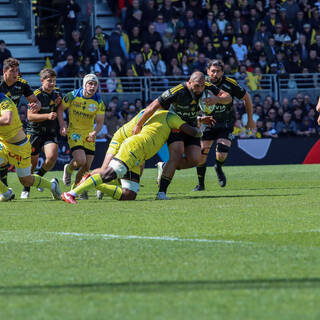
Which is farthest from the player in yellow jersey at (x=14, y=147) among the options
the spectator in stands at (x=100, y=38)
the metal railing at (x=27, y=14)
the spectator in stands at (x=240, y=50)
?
the metal railing at (x=27, y=14)

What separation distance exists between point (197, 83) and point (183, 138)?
103cm

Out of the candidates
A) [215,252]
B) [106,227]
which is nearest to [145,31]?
[106,227]

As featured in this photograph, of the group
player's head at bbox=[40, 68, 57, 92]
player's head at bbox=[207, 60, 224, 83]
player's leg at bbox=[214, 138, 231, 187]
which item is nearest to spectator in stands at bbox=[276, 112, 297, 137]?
player's leg at bbox=[214, 138, 231, 187]

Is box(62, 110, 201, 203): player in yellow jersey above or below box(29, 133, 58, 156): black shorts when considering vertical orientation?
above

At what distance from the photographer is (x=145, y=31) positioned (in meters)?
25.5

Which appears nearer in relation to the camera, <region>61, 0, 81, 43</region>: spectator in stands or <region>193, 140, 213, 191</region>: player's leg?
<region>193, 140, 213, 191</region>: player's leg

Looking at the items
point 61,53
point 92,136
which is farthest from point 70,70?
point 92,136

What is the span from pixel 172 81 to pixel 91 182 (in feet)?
50.1

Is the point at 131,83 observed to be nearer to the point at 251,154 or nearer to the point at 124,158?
the point at 251,154

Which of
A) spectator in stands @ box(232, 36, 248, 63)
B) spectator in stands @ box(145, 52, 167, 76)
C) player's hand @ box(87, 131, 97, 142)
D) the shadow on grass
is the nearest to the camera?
the shadow on grass

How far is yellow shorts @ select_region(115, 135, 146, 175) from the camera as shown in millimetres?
10492

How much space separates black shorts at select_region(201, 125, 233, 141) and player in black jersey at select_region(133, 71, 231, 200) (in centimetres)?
229

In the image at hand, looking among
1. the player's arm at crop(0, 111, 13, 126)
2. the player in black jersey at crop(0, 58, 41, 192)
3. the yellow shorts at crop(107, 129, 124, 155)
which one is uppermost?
the player in black jersey at crop(0, 58, 41, 192)

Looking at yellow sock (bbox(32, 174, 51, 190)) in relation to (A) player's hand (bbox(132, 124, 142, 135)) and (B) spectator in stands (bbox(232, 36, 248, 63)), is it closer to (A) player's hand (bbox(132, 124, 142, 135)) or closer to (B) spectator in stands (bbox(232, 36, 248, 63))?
(A) player's hand (bbox(132, 124, 142, 135))
